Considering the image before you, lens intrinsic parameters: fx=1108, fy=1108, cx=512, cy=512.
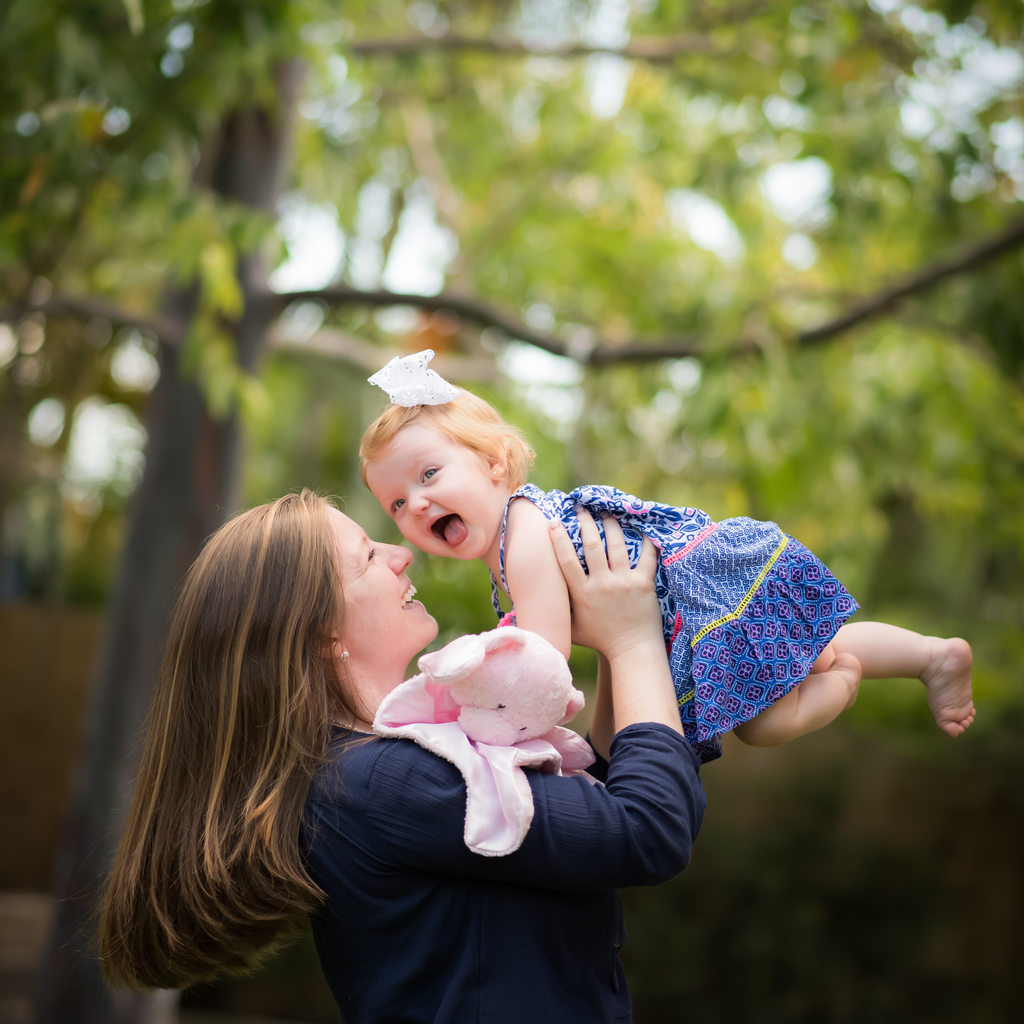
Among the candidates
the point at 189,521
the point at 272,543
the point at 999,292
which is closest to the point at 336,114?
the point at 189,521

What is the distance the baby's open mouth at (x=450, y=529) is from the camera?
173 cm

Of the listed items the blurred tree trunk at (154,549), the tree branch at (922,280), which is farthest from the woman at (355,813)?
the blurred tree trunk at (154,549)

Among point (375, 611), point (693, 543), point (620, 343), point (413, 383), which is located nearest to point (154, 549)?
point (620, 343)

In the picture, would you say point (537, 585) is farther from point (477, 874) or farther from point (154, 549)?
point (154, 549)

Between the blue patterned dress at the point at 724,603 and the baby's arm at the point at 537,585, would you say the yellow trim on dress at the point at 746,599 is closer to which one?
the blue patterned dress at the point at 724,603

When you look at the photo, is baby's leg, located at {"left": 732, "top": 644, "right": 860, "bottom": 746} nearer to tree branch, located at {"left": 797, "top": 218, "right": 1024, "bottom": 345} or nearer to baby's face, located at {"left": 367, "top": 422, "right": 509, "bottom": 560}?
baby's face, located at {"left": 367, "top": 422, "right": 509, "bottom": 560}

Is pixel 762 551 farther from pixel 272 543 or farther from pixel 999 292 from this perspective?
pixel 999 292

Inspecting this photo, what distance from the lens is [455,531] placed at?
1.74 metres

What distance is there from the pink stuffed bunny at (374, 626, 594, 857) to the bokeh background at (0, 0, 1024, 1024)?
1.85m

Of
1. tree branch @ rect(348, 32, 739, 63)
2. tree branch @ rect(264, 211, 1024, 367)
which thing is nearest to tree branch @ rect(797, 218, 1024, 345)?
tree branch @ rect(264, 211, 1024, 367)

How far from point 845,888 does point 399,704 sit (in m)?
4.89

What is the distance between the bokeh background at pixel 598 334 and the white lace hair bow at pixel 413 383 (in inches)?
51.3

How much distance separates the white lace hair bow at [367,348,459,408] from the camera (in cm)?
176

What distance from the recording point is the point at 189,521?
4.54 m
